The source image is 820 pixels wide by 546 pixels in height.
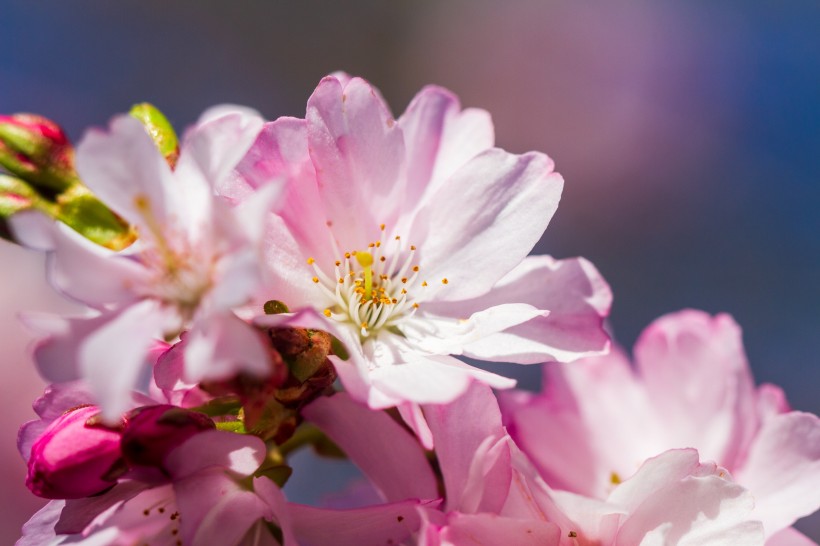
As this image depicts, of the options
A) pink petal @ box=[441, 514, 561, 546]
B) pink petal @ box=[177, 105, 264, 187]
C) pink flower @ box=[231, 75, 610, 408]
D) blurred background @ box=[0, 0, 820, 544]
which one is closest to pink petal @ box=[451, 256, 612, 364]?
pink flower @ box=[231, 75, 610, 408]

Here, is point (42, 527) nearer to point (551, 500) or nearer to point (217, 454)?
point (217, 454)

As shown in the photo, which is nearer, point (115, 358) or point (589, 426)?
point (115, 358)

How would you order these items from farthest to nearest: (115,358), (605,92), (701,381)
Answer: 1. (605,92)
2. (701,381)
3. (115,358)

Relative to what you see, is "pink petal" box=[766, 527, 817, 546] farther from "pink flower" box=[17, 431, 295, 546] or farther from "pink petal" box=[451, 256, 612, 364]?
"pink flower" box=[17, 431, 295, 546]

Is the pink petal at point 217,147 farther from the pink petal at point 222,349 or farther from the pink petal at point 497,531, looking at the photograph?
the pink petal at point 497,531

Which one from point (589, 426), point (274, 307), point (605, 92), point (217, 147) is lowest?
point (605, 92)

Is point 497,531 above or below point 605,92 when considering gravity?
above

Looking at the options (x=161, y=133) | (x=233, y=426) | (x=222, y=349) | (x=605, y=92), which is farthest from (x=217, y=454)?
(x=605, y=92)
